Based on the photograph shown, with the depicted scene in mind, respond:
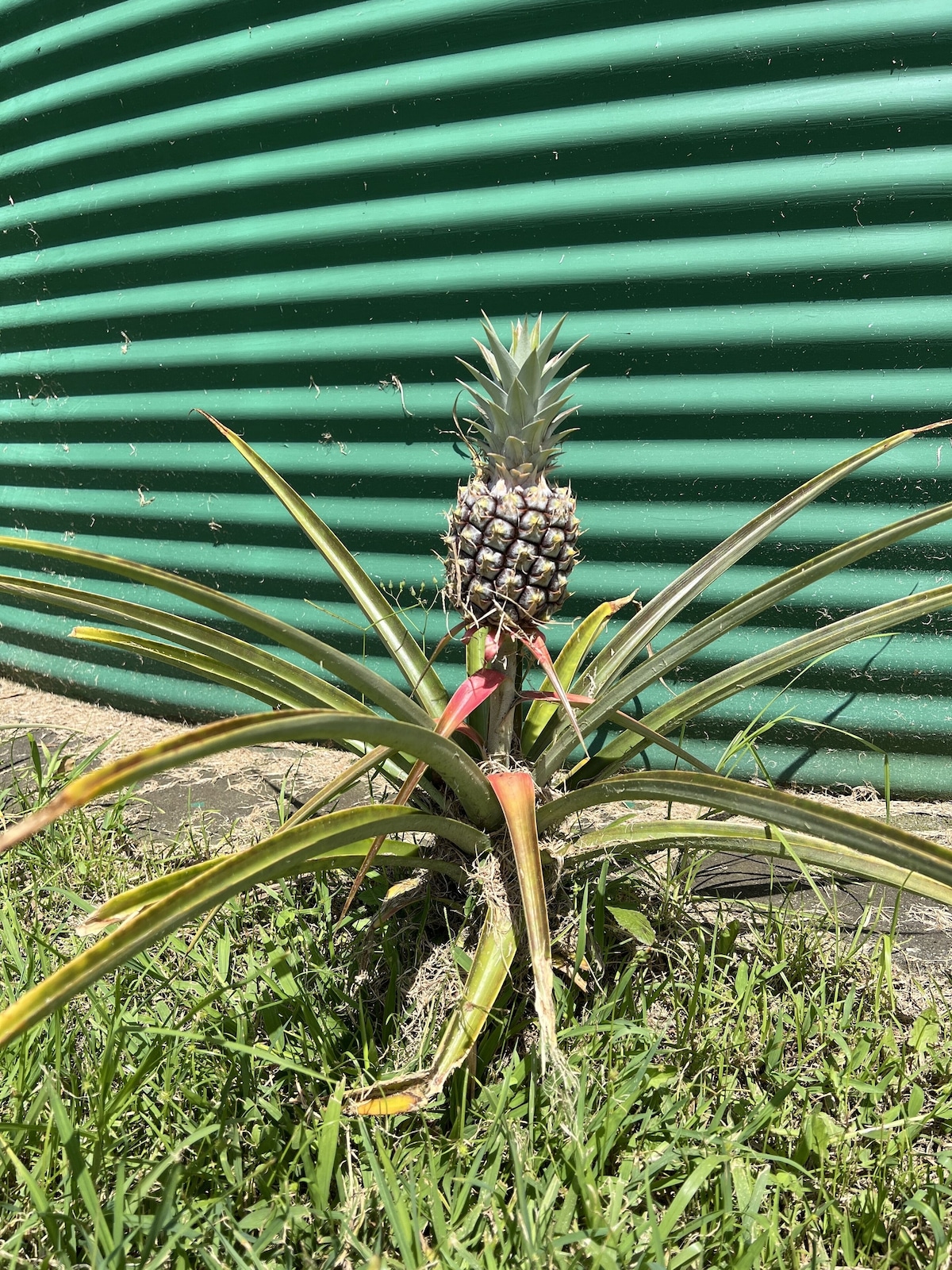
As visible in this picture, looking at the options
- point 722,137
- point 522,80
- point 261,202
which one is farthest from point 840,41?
point 261,202

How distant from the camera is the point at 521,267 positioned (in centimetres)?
207

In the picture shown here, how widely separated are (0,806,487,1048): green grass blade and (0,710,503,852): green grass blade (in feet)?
0.38

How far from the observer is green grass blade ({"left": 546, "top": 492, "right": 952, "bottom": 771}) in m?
1.32

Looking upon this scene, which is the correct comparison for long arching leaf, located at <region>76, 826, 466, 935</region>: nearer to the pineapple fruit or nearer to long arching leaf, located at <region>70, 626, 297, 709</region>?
long arching leaf, located at <region>70, 626, 297, 709</region>

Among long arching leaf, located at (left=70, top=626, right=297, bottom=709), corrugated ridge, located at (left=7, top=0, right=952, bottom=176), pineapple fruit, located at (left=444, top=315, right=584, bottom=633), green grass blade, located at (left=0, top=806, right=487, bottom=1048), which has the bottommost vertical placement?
green grass blade, located at (left=0, top=806, right=487, bottom=1048)

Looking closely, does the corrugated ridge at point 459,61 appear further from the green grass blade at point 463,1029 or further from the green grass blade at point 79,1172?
the green grass blade at point 79,1172

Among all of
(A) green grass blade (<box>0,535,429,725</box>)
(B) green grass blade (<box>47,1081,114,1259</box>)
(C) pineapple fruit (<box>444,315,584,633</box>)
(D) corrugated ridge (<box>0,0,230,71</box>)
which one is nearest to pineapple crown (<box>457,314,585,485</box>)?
(C) pineapple fruit (<box>444,315,584,633</box>)

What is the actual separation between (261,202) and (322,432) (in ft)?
2.29

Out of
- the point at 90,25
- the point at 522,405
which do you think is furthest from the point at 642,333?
the point at 90,25

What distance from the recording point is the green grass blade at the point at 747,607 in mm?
1323

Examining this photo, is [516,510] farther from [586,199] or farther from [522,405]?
[586,199]

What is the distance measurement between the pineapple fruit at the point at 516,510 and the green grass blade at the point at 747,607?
201 millimetres

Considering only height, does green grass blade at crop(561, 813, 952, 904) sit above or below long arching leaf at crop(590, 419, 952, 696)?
below

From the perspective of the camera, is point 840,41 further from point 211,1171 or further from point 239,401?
point 211,1171
